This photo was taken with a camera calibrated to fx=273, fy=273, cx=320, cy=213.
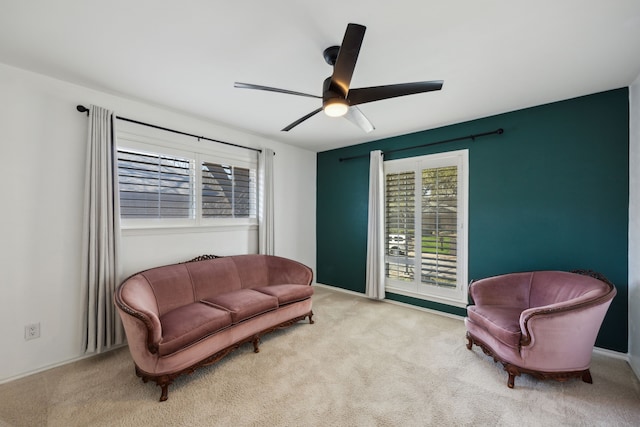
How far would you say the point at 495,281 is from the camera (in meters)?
2.84

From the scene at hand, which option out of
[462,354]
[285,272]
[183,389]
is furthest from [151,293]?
[462,354]

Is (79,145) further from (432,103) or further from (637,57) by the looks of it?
(637,57)

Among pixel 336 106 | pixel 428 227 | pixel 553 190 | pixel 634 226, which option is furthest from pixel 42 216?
pixel 634 226

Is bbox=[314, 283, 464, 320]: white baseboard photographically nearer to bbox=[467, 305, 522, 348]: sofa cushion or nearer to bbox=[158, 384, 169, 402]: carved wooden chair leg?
bbox=[467, 305, 522, 348]: sofa cushion

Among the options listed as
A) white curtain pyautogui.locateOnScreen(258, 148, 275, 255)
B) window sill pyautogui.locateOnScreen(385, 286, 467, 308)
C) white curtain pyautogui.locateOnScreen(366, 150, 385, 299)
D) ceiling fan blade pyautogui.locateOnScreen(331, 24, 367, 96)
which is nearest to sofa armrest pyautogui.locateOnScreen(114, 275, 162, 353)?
white curtain pyautogui.locateOnScreen(258, 148, 275, 255)

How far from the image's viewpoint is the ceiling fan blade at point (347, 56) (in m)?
1.40

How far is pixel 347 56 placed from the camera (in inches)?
60.9

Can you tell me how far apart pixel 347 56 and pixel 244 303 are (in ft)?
7.72

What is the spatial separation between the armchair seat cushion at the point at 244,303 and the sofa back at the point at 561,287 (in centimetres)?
264

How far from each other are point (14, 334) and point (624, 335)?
17.8 feet

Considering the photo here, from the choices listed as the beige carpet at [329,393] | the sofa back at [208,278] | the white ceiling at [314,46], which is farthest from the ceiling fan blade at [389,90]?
the sofa back at [208,278]

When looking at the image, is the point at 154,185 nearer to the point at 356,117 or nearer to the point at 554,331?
the point at 356,117

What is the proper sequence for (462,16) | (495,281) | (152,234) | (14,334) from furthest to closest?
(152,234) < (495,281) < (14,334) < (462,16)

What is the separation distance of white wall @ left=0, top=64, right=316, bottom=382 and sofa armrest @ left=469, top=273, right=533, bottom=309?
3665 mm
